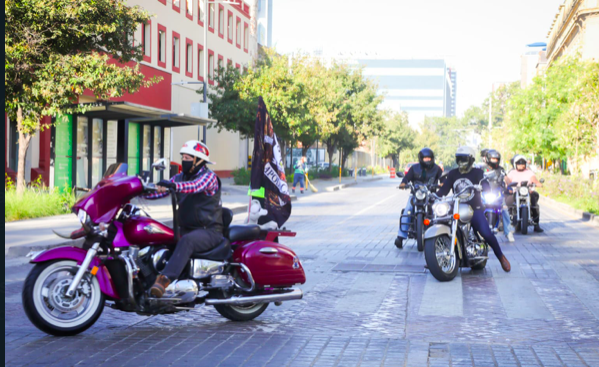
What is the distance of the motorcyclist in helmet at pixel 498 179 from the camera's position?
599 inches

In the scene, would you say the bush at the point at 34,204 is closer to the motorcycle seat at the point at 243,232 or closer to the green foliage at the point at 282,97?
the motorcycle seat at the point at 243,232

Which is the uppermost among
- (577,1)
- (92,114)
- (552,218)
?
(577,1)

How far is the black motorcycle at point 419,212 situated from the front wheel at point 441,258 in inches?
113

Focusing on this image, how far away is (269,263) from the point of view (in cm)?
687

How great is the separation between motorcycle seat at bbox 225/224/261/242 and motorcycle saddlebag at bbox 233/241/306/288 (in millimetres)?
68

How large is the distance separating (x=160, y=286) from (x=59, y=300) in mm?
780

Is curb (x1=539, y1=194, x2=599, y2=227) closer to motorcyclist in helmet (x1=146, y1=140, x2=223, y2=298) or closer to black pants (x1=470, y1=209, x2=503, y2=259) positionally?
black pants (x1=470, y1=209, x2=503, y2=259)

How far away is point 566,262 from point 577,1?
49.8m

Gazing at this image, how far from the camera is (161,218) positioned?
58.2 feet

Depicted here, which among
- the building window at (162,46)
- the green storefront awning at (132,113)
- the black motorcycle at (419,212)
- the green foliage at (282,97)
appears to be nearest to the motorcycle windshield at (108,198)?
the black motorcycle at (419,212)

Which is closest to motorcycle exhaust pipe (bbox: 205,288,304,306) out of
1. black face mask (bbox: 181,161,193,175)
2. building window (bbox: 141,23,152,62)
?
black face mask (bbox: 181,161,193,175)

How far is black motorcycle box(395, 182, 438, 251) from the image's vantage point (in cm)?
1289

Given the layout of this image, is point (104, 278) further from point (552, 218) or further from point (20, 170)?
point (552, 218)

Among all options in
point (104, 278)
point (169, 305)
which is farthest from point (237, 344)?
point (104, 278)
